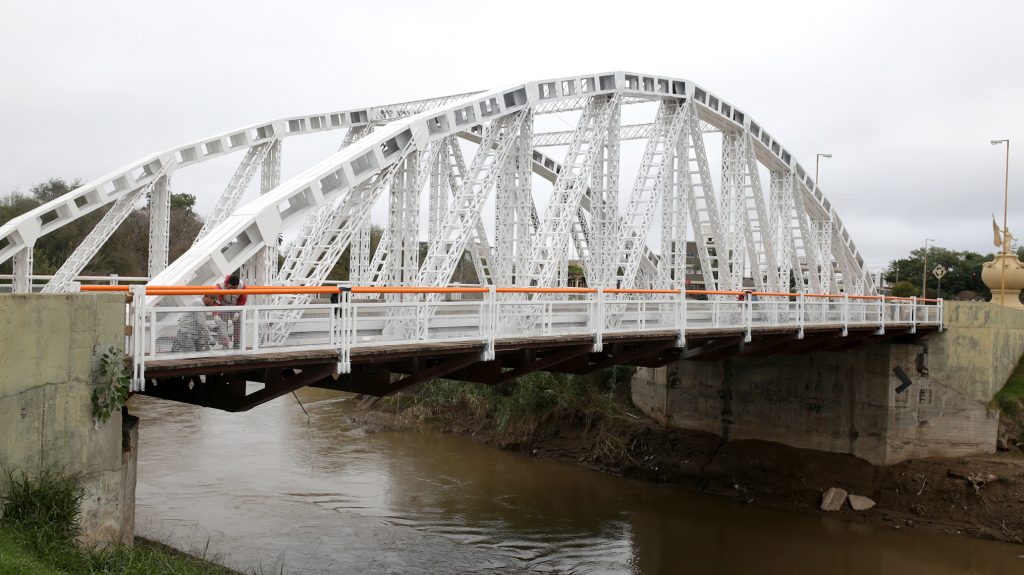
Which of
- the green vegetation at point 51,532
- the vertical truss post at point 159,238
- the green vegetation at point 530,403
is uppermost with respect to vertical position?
the vertical truss post at point 159,238

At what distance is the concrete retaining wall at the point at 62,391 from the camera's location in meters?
8.12

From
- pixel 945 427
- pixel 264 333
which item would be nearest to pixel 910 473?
pixel 945 427

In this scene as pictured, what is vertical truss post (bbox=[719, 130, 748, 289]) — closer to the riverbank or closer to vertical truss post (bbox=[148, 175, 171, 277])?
the riverbank

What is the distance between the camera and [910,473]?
25.0 metres

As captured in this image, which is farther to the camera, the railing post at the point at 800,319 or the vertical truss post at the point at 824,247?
the vertical truss post at the point at 824,247

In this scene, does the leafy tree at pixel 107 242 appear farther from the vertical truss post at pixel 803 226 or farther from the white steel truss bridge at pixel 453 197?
the vertical truss post at pixel 803 226

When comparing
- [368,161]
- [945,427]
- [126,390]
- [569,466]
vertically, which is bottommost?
[569,466]

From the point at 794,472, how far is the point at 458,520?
10565mm

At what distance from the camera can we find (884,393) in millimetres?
26359

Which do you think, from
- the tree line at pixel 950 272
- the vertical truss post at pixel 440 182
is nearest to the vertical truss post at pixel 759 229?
the vertical truss post at pixel 440 182

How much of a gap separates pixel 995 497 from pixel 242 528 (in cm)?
1928

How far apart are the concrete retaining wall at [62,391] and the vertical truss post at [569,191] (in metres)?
10.3

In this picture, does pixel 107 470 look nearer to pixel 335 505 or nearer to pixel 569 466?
pixel 335 505

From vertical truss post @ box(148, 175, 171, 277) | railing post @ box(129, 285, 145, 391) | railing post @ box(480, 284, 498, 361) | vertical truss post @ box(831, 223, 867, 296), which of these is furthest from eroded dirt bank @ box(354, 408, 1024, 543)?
railing post @ box(129, 285, 145, 391)
